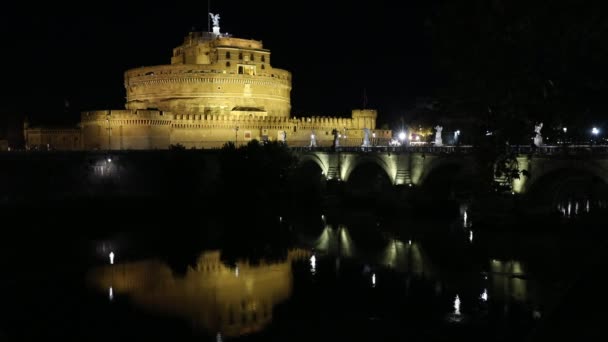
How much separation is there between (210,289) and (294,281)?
2.80 metres

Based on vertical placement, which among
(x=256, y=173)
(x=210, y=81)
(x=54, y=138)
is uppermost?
(x=210, y=81)

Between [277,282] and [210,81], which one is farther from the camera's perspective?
[210,81]

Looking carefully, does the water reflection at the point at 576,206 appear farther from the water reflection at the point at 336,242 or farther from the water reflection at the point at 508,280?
the water reflection at the point at 336,242

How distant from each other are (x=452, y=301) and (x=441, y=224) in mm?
12564

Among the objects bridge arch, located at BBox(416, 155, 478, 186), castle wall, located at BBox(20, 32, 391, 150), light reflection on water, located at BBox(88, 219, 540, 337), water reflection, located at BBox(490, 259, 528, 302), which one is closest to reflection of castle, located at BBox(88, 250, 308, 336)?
light reflection on water, located at BBox(88, 219, 540, 337)

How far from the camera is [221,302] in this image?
1830cm

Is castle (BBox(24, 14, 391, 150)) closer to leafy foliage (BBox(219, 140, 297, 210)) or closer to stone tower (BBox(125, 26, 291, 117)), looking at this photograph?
stone tower (BBox(125, 26, 291, 117))

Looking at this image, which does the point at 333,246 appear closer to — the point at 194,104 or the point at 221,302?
the point at 221,302

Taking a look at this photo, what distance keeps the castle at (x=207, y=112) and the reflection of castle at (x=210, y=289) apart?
25456 mm

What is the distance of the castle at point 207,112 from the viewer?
47.0m

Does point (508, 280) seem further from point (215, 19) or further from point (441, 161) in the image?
point (215, 19)

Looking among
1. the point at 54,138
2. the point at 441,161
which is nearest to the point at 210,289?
the point at 441,161

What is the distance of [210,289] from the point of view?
19.7 metres

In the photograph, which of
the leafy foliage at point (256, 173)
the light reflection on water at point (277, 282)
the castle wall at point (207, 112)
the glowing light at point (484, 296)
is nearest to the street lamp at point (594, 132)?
the light reflection on water at point (277, 282)
